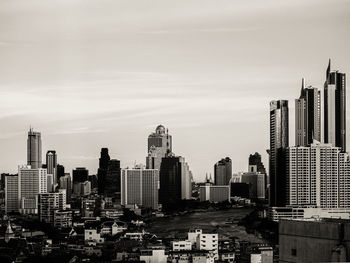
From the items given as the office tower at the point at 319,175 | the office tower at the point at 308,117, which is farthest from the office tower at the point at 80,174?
the office tower at the point at 319,175

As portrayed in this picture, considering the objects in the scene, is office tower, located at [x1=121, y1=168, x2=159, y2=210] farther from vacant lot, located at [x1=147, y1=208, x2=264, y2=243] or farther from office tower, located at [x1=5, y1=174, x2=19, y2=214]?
office tower, located at [x1=5, y1=174, x2=19, y2=214]

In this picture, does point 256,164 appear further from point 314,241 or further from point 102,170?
point 314,241

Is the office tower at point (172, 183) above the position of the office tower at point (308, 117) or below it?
below

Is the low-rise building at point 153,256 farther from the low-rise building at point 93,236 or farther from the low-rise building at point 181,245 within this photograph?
the low-rise building at point 93,236

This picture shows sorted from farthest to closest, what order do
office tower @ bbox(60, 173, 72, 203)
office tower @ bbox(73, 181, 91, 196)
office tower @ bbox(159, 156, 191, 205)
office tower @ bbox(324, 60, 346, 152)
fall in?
office tower @ bbox(73, 181, 91, 196) < office tower @ bbox(159, 156, 191, 205) < office tower @ bbox(60, 173, 72, 203) < office tower @ bbox(324, 60, 346, 152)

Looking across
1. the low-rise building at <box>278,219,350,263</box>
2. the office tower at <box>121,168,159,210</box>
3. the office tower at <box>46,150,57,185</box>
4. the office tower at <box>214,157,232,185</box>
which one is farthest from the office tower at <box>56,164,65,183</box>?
the low-rise building at <box>278,219,350,263</box>

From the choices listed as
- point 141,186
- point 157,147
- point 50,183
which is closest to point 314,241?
point 50,183

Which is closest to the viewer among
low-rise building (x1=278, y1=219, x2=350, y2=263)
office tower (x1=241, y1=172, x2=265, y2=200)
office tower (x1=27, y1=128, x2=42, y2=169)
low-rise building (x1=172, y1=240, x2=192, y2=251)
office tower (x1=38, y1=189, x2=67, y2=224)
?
low-rise building (x1=278, y1=219, x2=350, y2=263)
